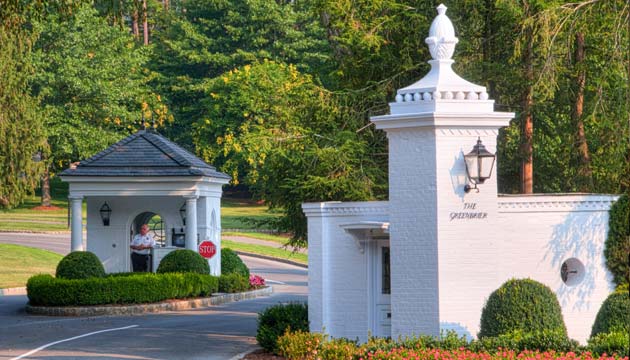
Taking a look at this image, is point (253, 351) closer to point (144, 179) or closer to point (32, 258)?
point (144, 179)

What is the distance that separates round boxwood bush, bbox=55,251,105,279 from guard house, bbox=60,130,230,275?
80.0 inches

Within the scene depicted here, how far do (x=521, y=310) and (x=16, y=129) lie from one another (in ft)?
139

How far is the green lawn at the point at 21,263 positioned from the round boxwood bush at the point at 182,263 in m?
7.64

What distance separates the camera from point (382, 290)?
57.8 ft

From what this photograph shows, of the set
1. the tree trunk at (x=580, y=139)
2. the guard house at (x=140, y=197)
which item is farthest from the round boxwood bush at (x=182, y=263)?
the tree trunk at (x=580, y=139)

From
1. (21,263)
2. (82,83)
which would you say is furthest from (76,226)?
(82,83)

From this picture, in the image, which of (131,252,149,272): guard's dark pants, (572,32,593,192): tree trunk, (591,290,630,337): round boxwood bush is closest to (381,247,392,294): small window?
(591,290,630,337): round boxwood bush

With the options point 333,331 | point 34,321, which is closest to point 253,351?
point 333,331

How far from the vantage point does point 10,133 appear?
175 feet

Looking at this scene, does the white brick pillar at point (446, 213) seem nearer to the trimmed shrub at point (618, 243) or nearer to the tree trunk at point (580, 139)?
the trimmed shrub at point (618, 243)

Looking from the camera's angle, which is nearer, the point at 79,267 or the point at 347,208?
the point at 347,208

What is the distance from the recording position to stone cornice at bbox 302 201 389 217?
57.8 ft

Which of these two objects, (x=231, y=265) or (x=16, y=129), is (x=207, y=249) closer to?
(x=231, y=265)

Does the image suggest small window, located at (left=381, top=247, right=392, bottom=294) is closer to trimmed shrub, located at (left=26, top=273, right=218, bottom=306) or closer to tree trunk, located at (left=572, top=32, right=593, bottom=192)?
tree trunk, located at (left=572, top=32, right=593, bottom=192)
